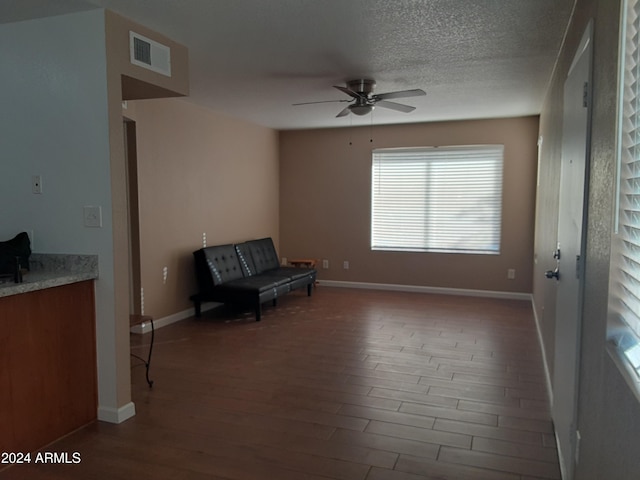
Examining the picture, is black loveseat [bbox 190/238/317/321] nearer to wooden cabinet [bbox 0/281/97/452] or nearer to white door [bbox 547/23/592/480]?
wooden cabinet [bbox 0/281/97/452]

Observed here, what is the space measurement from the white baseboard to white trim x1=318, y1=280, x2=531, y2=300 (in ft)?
15.1

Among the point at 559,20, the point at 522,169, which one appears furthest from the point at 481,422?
the point at 522,169

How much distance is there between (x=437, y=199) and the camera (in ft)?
21.8

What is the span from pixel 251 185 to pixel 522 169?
369 cm

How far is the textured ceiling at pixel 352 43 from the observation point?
8.64 feet

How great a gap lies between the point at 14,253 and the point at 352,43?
8.17ft

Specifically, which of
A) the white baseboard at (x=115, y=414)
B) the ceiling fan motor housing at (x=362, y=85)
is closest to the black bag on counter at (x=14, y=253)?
the white baseboard at (x=115, y=414)

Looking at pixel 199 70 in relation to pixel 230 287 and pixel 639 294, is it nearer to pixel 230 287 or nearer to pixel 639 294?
pixel 230 287

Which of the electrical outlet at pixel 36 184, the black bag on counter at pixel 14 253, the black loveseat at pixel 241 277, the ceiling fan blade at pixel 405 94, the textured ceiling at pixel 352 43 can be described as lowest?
the black loveseat at pixel 241 277

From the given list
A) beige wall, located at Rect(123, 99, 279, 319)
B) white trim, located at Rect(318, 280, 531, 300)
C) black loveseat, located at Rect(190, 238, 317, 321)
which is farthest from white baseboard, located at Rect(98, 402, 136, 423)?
white trim, located at Rect(318, 280, 531, 300)

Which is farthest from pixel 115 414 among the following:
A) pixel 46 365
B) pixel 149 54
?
pixel 149 54

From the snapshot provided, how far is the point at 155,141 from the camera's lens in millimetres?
4738

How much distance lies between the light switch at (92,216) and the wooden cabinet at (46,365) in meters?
0.36

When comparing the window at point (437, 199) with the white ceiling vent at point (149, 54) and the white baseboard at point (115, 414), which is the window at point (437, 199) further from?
the white baseboard at point (115, 414)
